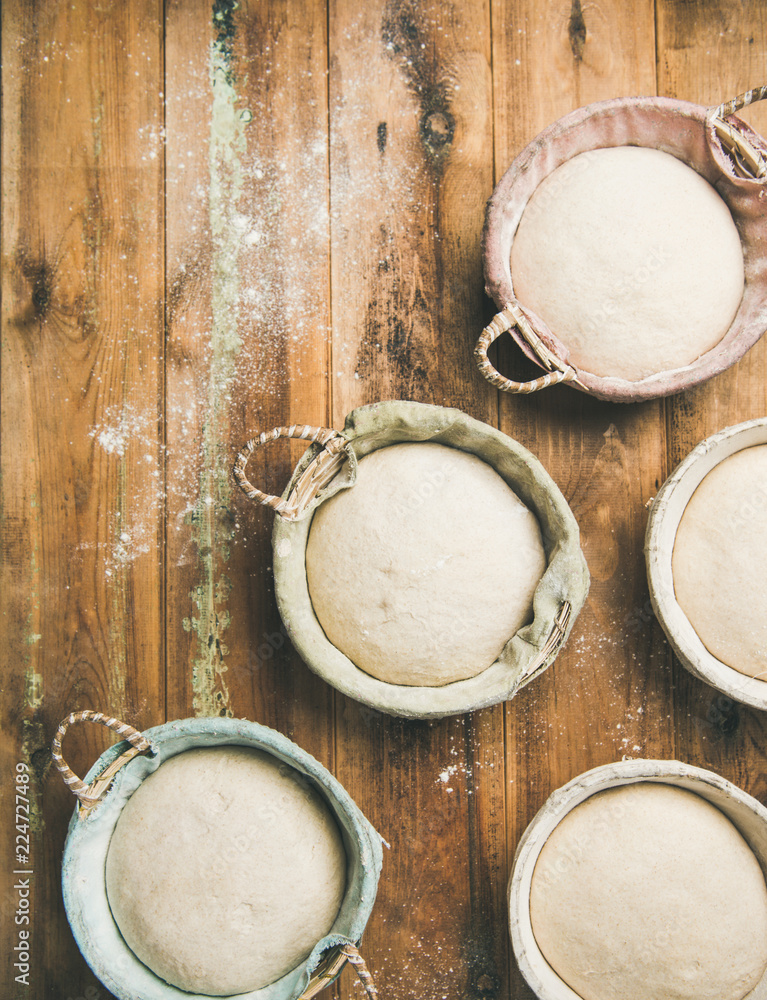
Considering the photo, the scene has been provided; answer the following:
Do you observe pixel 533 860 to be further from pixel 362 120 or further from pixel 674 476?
pixel 362 120

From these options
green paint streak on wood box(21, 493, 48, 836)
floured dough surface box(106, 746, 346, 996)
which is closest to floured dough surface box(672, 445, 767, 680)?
floured dough surface box(106, 746, 346, 996)

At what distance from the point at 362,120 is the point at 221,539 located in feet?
2.53

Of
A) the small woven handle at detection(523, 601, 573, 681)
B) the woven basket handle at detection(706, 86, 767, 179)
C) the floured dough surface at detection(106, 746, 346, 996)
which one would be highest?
the woven basket handle at detection(706, 86, 767, 179)

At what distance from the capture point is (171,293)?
3.79 feet

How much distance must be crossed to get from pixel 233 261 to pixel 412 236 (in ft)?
1.04

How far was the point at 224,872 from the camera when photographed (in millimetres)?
948

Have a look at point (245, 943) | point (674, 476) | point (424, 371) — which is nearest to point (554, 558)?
point (674, 476)

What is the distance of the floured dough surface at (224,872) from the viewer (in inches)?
37.5

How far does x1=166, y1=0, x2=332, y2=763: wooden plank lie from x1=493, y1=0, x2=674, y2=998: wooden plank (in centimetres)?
34

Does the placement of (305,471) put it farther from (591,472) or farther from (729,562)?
(729,562)

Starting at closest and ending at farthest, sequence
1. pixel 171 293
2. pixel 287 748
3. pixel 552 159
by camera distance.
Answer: pixel 287 748 → pixel 552 159 → pixel 171 293

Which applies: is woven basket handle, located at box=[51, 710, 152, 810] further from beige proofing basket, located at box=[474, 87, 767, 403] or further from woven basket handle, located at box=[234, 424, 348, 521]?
beige proofing basket, located at box=[474, 87, 767, 403]

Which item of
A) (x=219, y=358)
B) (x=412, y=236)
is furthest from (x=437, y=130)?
(x=219, y=358)

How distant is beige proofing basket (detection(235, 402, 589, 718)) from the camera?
96 cm
